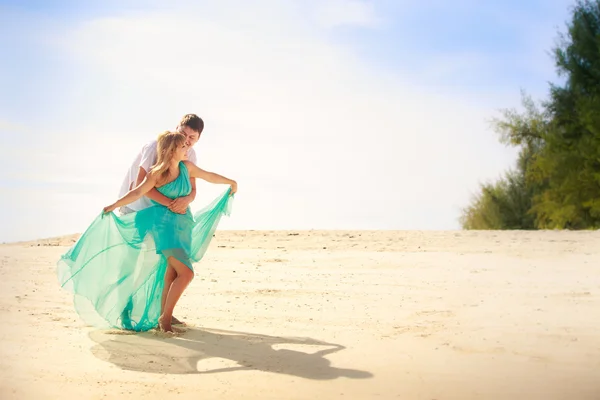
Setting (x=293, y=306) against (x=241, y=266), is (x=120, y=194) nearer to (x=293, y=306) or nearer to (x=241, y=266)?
(x=293, y=306)

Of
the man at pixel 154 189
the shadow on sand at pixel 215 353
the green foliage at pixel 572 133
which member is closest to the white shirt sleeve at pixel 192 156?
the man at pixel 154 189

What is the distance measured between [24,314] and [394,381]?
462 cm

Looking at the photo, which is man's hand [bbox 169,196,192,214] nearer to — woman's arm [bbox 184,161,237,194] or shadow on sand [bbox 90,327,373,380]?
woman's arm [bbox 184,161,237,194]

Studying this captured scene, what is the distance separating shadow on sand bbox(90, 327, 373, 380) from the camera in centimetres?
540

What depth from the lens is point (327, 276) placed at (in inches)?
401

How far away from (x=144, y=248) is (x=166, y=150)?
968mm

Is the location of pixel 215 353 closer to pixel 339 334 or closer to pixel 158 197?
pixel 339 334

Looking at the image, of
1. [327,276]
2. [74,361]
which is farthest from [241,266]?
[74,361]

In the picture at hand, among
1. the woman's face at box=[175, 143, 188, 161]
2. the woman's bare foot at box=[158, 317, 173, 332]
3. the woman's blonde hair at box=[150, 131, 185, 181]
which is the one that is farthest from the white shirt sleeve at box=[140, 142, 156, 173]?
the woman's bare foot at box=[158, 317, 173, 332]

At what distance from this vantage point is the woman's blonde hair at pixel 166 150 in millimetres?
6320

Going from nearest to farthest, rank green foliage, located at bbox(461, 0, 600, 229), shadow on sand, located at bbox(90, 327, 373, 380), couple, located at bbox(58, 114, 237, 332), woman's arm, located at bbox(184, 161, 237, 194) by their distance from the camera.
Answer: shadow on sand, located at bbox(90, 327, 373, 380), couple, located at bbox(58, 114, 237, 332), woman's arm, located at bbox(184, 161, 237, 194), green foliage, located at bbox(461, 0, 600, 229)

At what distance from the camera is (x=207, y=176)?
22.5ft

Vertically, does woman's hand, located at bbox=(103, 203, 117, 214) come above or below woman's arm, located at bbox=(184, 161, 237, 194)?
below

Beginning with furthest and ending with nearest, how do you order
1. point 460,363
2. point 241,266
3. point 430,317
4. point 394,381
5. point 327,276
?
point 241,266
point 327,276
point 430,317
point 460,363
point 394,381
